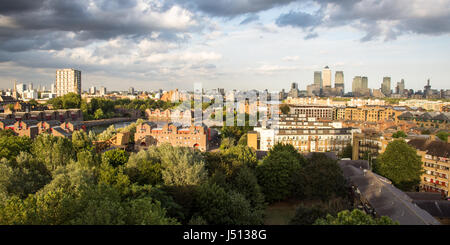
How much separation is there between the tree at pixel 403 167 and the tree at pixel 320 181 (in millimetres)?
4951

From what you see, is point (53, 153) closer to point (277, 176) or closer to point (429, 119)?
point (277, 176)

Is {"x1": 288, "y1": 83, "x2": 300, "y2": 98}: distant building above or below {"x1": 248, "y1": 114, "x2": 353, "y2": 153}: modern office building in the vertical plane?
above

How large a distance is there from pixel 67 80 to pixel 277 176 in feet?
375

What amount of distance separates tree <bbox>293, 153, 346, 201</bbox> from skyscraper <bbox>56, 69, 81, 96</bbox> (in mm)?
110268

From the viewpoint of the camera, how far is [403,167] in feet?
62.6

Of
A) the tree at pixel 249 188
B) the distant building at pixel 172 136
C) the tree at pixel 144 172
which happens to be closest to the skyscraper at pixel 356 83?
the distant building at pixel 172 136

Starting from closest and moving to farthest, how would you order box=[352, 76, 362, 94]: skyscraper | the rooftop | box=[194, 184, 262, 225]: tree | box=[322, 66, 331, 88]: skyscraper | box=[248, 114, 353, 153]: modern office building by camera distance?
the rooftop < box=[194, 184, 262, 225]: tree < box=[248, 114, 353, 153]: modern office building < box=[352, 76, 362, 94]: skyscraper < box=[322, 66, 331, 88]: skyscraper

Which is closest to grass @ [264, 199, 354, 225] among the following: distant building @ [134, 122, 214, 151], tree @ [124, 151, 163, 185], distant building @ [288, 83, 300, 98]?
tree @ [124, 151, 163, 185]

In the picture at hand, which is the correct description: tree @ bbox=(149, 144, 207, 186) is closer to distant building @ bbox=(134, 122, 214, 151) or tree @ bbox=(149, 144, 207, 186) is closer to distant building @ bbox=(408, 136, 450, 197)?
distant building @ bbox=(408, 136, 450, 197)

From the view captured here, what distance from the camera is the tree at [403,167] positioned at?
19000 mm

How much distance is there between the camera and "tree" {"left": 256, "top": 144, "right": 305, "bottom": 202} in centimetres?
1688
